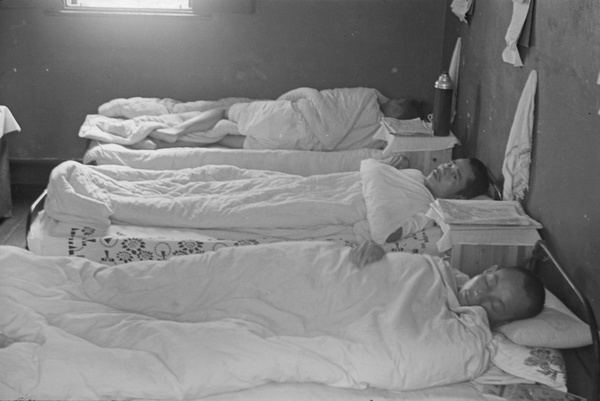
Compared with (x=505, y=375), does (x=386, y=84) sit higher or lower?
higher

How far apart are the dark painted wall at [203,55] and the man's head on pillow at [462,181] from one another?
1589 mm

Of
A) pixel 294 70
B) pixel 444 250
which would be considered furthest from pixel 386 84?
pixel 444 250

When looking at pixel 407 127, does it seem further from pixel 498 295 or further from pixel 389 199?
pixel 498 295

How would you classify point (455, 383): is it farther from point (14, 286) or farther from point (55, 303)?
point (14, 286)

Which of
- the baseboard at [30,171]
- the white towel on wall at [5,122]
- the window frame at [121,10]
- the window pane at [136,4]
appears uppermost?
the window pane at [136,4]

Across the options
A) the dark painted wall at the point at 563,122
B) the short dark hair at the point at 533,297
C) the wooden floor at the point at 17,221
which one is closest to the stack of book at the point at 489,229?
the dark painted wall at the point at 563,122

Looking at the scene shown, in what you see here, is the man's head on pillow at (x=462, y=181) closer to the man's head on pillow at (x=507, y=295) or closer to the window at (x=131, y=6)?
the man's head on pillow at (x=507, y=295)

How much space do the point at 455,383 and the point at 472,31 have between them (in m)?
2.42

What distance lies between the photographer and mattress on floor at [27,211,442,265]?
3.23m

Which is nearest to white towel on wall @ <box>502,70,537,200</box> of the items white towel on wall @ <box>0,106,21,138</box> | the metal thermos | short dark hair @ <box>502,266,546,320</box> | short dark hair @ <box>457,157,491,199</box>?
short dark hair @ <box>457,157,491,199</box>

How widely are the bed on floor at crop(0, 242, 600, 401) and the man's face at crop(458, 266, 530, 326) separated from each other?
0.17ft

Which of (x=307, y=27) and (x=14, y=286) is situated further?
(x=307, y=27)

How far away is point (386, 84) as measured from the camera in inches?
201

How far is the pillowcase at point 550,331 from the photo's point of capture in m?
2.40
